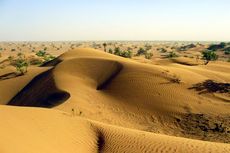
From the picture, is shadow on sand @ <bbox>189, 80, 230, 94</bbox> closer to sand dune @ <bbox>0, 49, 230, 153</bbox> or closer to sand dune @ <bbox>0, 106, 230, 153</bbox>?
sand dune @ <bbox>0, 49, 230, 153</bbox>

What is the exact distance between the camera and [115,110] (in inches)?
877

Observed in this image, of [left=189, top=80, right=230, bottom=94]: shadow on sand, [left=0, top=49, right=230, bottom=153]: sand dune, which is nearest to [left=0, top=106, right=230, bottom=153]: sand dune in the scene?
[left=0, top=49, right=230, bottom=153]: sand dune

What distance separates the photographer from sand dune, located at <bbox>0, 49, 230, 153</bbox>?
12758 millimetres

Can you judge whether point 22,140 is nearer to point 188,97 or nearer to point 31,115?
point 31,115

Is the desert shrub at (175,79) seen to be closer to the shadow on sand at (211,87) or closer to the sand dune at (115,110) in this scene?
the sand dune at (115,110)

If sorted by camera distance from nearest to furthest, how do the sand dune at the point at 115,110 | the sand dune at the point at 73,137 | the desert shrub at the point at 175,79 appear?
1. the sand dune at the point at 73,137
2. the sand dune at the point at 115,110
3. the desert shrub at the point at 175,79

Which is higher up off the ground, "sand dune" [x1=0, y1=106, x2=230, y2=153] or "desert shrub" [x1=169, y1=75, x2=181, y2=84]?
"sand dune" [x1=0, y1=106, x2=230, y2=153]

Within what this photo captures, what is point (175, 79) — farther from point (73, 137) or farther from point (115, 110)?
point (73, 137)

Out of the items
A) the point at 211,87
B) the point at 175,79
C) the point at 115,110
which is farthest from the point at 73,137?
the point at 211,87

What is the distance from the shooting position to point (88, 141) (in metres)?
13.3

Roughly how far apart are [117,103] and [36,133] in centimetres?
1161

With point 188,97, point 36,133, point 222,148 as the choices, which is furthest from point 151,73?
point 36,133

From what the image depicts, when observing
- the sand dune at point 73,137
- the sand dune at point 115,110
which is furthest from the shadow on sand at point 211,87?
the sand dune at point 73,137

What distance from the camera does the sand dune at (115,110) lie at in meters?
12.8
